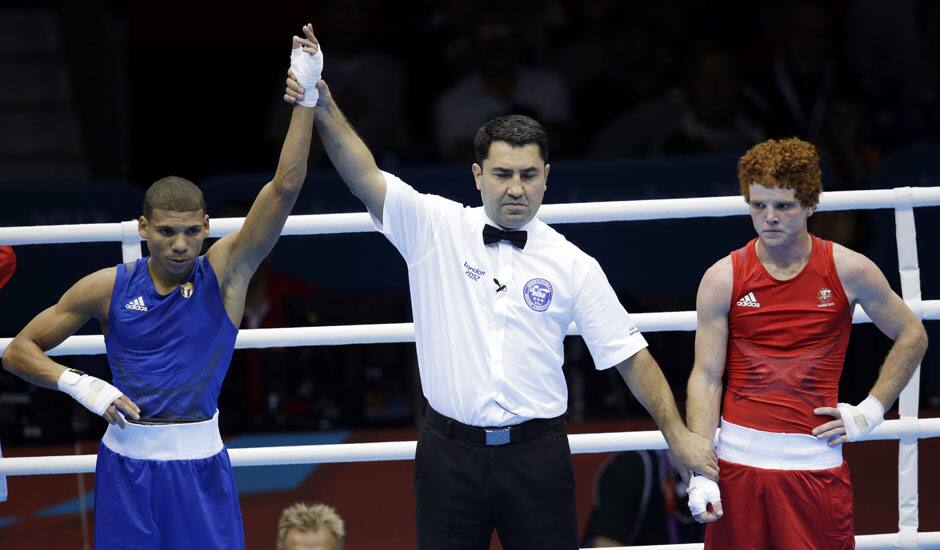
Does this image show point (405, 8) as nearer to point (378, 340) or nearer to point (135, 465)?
point (378, 340)

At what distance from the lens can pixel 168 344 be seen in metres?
3.65

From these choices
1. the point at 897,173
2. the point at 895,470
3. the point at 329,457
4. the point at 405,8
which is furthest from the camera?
the point at 405,8

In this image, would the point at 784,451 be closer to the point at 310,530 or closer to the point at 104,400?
the point at 310,530

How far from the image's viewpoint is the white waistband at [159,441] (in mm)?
3637

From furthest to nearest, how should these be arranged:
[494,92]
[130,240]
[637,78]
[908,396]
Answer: [637,78] < [494,92] < [908,396] < [130,240]

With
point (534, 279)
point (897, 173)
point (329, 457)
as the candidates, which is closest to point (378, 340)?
point (329, 457)

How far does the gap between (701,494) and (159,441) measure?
1.47 meters

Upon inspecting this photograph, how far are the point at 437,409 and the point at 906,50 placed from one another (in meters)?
5.50

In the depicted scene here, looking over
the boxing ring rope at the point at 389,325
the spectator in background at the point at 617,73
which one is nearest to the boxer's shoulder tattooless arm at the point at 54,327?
the boxing ring rope at the point at 389,325

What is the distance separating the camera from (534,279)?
3588 millimetres

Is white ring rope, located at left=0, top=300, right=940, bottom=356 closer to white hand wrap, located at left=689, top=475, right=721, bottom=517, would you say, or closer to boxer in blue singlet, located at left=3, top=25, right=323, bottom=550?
boxer in blue singlet, located at left=3, top=25, right=323, bottom=550

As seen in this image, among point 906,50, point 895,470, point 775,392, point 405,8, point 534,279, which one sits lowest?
point 895,470

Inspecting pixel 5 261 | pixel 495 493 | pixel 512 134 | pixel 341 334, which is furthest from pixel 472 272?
pixel 5 261

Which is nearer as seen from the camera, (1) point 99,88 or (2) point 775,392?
(2) point 775,392
